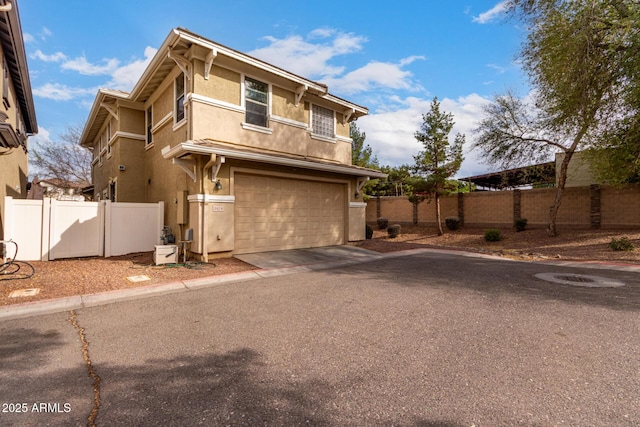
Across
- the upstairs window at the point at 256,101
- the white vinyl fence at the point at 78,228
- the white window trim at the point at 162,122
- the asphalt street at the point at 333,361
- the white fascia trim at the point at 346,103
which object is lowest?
the asphalt street at the point at 333,361

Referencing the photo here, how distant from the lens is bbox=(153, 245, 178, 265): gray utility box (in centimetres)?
832

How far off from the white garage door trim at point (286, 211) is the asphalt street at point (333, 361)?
4614mm

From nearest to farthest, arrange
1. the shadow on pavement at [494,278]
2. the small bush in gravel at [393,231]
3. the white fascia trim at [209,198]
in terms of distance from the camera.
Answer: the shadow on pavement at [494,278], the white fascia trim at [209,198], the small bush in gravel at [393,231]

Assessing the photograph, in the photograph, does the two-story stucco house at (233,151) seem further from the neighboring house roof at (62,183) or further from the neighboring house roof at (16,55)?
the neighboring house roof at (62,183)

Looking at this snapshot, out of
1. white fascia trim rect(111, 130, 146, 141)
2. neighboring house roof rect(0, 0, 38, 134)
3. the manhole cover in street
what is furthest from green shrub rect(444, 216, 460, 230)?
neighboring house roof rect(0, 0, 38, 134)

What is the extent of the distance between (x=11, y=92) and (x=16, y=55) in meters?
2.38

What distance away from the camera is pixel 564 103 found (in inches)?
444

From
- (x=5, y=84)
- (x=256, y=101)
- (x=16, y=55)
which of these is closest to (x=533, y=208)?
(x=256, y=101)

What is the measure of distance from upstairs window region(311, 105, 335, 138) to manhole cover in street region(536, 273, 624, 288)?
8888mm

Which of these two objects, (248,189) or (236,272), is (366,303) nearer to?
(236,272)

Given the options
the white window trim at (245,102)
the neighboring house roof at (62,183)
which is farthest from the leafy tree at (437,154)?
the neighboring house roof at (62,183)

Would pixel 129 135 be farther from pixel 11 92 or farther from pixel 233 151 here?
pixel 233 151

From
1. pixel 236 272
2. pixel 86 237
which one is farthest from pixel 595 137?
pixel 86 237

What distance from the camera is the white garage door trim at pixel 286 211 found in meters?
9.99
